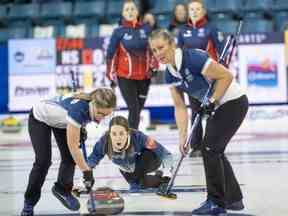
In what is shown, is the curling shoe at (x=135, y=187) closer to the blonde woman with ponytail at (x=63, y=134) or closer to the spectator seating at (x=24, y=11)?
the blonde woman with ponytail at (x=63, y=134)

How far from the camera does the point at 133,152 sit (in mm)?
5141

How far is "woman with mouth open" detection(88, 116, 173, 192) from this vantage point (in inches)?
193

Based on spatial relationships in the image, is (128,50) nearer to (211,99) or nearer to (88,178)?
(211,99)

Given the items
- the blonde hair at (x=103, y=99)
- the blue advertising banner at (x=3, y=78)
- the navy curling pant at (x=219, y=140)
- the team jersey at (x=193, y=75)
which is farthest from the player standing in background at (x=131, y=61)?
the blue advertising banner at (x=3, y=78)

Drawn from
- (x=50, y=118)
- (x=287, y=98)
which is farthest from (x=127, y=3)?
(x=287, y=98)

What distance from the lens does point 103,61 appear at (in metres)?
11.7

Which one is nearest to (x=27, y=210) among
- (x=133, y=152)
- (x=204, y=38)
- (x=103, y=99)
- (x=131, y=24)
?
(x=133, y=152)

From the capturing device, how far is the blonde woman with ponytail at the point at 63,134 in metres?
4.25

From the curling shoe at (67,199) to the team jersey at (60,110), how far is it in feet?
1.38

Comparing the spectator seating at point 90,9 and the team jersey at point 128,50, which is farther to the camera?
the spectator seating at point 90,9

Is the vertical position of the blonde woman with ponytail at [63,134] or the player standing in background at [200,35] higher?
the player standing in background at [200,35]

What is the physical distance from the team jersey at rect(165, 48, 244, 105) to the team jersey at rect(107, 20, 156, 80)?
319 centimetres

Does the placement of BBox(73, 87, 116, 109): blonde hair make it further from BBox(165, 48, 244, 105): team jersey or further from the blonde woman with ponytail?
BBox(165, 48, 244, 105): team jersey

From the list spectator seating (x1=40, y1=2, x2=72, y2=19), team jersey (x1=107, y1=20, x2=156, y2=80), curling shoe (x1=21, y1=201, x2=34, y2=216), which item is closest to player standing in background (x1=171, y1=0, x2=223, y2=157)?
team jersey (x1=107, y1=20, x2=156, y2=80)
